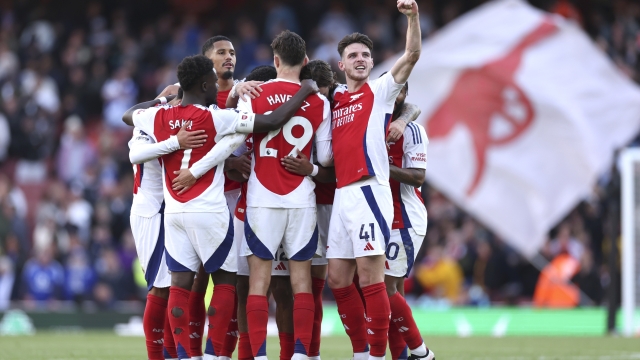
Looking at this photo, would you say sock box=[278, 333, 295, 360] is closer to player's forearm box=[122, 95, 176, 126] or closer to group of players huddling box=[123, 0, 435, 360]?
group of players huddling box=[123, 0, 435, 360]

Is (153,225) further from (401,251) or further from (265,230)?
(401,251)

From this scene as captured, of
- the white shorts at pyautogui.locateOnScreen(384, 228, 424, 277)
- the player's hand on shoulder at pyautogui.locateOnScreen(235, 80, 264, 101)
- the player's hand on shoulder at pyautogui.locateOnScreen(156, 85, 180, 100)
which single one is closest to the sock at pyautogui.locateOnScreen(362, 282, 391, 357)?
the white shorts at pyautogui.locateOnScreen(384, 228, 424, 277)

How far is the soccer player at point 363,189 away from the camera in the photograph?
348 inches

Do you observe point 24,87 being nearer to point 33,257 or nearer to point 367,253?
point 33,257

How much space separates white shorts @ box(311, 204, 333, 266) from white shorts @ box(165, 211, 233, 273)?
0.98 meters

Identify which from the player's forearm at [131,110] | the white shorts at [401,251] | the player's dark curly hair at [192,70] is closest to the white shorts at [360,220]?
the white shorts at [401,251]

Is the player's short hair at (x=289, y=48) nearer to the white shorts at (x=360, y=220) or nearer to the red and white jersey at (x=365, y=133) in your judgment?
the red and white jersey at (x=365, y=133)

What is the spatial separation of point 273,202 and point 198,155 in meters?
0.76

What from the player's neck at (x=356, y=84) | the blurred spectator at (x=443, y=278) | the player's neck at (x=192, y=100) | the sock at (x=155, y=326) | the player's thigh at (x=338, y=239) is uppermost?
the player's neck at (x=356, y=84)

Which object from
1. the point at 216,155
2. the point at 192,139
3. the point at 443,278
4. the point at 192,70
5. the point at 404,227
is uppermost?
the point at 192,70

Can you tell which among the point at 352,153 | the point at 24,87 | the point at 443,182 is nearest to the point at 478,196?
the point at 443,182

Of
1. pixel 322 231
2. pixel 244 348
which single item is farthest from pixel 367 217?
pixel 244 348

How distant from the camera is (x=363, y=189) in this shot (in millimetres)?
8930

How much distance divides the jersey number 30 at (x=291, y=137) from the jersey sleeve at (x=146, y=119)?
0.98 m
